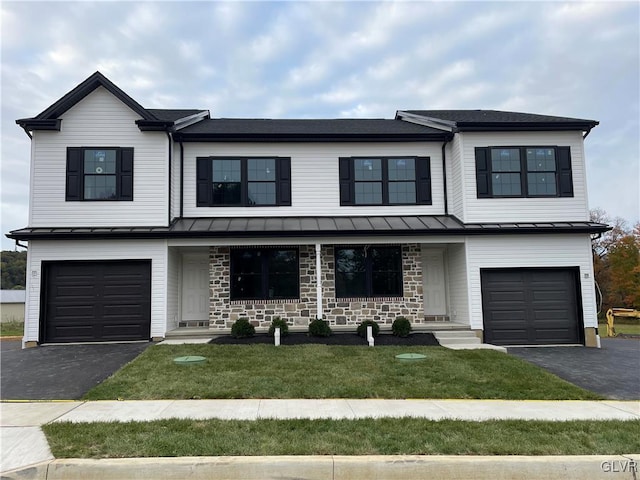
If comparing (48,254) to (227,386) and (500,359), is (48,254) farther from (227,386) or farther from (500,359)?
(500,359)

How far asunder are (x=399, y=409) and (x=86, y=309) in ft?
32.5

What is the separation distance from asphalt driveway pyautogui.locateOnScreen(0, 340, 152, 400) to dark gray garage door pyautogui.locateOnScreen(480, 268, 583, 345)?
1002 centimetres

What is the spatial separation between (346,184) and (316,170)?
3.59ft

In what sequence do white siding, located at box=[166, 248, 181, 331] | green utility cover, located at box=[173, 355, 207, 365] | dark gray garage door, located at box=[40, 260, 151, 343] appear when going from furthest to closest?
white siding, located at box=[166, 248, 181, 331] < dark gray garage door, located at box=[40, 260, 151, 343] < green utility cover, located at box=[173, 355, 207, 365]

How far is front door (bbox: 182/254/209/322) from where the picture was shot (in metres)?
14.1

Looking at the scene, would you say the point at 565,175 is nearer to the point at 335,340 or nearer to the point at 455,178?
the point at 455,178

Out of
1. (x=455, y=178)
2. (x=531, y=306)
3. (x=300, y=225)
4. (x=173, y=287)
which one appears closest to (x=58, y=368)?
(x=173, y=287)

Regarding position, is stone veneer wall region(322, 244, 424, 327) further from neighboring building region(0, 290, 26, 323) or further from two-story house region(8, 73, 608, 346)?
neighboring building region(0, 290, 26, 323)

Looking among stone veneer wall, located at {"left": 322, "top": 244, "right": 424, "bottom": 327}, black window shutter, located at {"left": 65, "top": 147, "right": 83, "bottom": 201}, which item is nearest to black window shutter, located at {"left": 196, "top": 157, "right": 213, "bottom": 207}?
black window shutter, located at {"left": 65, "top": 147, "right": 83, "bottom": 201}

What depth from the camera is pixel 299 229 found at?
12.7 meters

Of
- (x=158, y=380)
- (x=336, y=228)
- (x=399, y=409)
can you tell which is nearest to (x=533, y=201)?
(x=336, y=228)

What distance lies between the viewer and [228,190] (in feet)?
46.1

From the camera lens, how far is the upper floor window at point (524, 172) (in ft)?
44.4

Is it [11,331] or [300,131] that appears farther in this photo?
[11,331]
